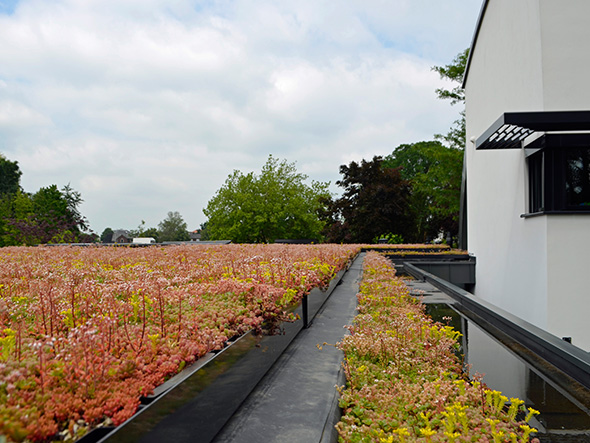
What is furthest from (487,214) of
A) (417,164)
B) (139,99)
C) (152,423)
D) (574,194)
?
(417,164)

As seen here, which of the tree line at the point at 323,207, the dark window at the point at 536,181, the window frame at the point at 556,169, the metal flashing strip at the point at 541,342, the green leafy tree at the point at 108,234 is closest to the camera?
the metal flashing strip at the point at 541,342

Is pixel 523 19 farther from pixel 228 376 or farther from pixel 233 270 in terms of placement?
pixel 228 376

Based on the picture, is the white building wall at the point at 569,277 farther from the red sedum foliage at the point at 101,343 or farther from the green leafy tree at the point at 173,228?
the green leafy tree at the point at 173,228

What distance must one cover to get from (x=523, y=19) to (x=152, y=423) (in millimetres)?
10456

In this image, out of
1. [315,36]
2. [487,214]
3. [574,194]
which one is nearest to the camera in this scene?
[574,194]

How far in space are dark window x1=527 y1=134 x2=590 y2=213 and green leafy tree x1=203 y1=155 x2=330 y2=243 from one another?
23.6m

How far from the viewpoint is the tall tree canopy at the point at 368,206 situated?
98.4ft

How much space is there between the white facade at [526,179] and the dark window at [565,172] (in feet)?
0.96

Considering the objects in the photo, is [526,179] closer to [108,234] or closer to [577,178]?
[577,178]

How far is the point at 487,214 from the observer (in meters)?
12.7

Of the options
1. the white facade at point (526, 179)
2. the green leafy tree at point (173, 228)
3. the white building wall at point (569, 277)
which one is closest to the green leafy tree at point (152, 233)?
the green leafy tree at point (173, 228)

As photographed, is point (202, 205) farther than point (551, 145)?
Yes

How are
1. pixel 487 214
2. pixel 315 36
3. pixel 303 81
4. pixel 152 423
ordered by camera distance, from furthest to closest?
pixel 487 214
pixel 303 81
pixel 315 36
pixel 152 423

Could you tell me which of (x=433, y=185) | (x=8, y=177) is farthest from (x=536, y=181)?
(x=8, y=177)
